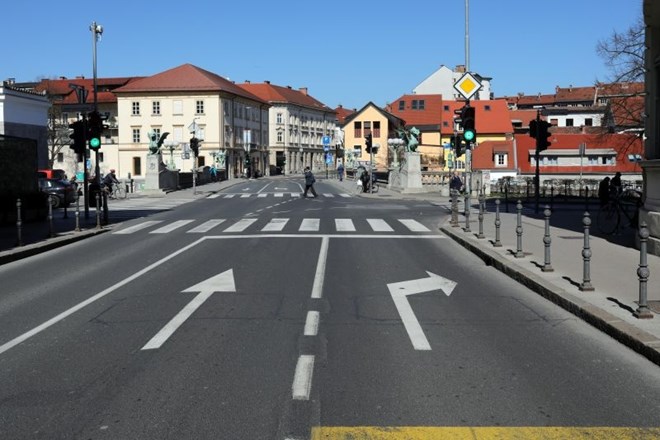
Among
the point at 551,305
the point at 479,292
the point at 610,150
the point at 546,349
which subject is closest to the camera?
the point at 546,349

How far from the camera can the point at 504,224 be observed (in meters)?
21.8

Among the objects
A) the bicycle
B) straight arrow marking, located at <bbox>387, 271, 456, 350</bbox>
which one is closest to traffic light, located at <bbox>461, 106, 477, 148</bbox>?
the bicycle

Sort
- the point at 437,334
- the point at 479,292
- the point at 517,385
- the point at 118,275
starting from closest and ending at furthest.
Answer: the point at 517,385, the point at 437,334, the point at 479,292, the point at 118,275

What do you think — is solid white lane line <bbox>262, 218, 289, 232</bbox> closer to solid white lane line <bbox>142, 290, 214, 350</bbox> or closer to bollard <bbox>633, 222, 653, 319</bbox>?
solid white lane line <bbox>142, 290, 214, 350</bbox>

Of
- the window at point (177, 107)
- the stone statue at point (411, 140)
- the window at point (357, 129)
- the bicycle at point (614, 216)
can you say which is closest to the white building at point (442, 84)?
the window at point (357, 129)

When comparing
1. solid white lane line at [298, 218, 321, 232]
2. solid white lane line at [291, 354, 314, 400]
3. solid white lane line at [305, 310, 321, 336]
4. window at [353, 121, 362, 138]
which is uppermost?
window at [353, 121, 362, 138]

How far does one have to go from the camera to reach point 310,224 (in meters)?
23.2

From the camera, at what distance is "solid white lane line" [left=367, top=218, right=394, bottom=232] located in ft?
70.8

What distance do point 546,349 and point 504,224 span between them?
15.0 meters

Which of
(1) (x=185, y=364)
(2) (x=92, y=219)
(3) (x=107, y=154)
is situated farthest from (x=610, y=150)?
(1) (x=185, y=364)

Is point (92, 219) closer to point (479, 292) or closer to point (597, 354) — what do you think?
point (479, 292)

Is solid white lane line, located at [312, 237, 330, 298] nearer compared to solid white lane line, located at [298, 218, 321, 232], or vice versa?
solid white lane line, located at [312, 237, 330, 298]

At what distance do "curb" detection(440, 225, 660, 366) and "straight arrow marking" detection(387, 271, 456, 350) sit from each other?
1147 mm

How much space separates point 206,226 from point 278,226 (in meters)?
2.31
